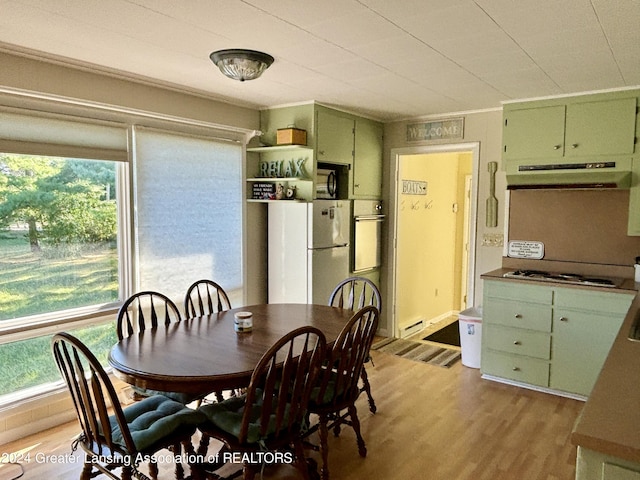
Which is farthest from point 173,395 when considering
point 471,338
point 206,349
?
point 471,338

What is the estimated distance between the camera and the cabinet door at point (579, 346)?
3330mm

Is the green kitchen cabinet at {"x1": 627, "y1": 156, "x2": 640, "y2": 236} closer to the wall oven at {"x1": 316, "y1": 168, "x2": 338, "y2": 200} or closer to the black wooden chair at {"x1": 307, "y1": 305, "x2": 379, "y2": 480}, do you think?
the black wooden chair at {"x1": 307, "y1": 305, "x2": 379, "y2": 480}

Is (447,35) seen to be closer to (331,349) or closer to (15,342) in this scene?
(331,349)

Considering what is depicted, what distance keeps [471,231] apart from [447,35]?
2372 millimetres

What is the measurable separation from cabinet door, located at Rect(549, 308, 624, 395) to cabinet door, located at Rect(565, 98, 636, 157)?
1.20 meters

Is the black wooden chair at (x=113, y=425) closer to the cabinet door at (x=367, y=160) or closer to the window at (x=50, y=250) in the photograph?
the window at (x=50, y=250)

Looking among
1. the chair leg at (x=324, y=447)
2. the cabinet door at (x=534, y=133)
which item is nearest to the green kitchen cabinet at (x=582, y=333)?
the cabinet door at (x=534, y=133)

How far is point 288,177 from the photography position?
13.9 ft

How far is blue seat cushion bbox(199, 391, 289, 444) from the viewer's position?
2043 millimetres

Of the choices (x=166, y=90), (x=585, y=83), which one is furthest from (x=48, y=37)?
(x=585, y=83)

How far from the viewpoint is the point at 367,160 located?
483cm

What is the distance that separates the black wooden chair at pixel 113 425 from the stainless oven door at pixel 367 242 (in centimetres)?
276

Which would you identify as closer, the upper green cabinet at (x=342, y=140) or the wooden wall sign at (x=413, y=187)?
the upper green cabinet at (x=342, y=140)

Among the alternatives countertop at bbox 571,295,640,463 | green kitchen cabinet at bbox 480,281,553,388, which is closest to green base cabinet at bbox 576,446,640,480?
countertop at bbox 571,295,640,463
